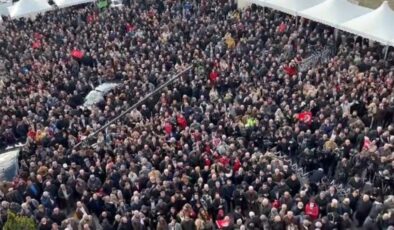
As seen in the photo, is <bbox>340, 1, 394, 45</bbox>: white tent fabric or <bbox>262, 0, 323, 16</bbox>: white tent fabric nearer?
<bbox>340, 1, 394, 45</bbox>: white tent fabric

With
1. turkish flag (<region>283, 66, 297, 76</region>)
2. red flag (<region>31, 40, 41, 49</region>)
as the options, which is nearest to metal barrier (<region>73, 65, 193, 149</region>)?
turkish flag (<region>283, 66, 297, 76</region>)

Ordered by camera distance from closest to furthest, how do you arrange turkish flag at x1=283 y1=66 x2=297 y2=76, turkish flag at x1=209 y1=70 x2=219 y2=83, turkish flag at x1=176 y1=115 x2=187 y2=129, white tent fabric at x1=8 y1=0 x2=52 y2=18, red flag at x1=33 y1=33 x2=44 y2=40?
turkish flag at x1=176 y1=115 x2=187 y2=129
turkish flag at x1=283 y1=66 x2=297 y2=76
turkish flag at x1=209 y1=70 x2=219 y2=83
red flag at x1=33 y1=33 x2=44 y2=40
white tent fabric at x1=8 y1=0 x2=52 y2=18

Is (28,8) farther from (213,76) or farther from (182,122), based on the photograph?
(182,122)

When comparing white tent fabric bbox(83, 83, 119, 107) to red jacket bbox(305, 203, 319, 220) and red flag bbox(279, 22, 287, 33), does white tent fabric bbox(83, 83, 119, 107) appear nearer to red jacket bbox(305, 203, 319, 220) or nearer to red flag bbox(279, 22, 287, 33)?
red flag bbox(279, 22, 287, 33)

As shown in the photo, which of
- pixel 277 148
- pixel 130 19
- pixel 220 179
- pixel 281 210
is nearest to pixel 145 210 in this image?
pixel 220 179

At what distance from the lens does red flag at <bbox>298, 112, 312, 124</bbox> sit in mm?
15641

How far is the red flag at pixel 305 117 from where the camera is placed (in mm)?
15641

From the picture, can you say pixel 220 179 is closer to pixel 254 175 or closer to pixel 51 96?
pixel 254 175

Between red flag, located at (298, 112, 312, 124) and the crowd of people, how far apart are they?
0.04m

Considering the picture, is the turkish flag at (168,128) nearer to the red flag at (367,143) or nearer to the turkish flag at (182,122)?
the turkish flag at (182,122)

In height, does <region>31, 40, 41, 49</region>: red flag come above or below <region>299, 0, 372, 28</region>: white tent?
below

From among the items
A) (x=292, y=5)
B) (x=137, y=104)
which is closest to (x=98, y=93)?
(x=137, y=104)

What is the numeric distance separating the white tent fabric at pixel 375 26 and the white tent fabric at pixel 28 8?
45.5 ft

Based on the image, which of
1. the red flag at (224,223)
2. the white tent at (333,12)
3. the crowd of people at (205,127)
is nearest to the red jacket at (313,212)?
the crowd of people at (205,127)
